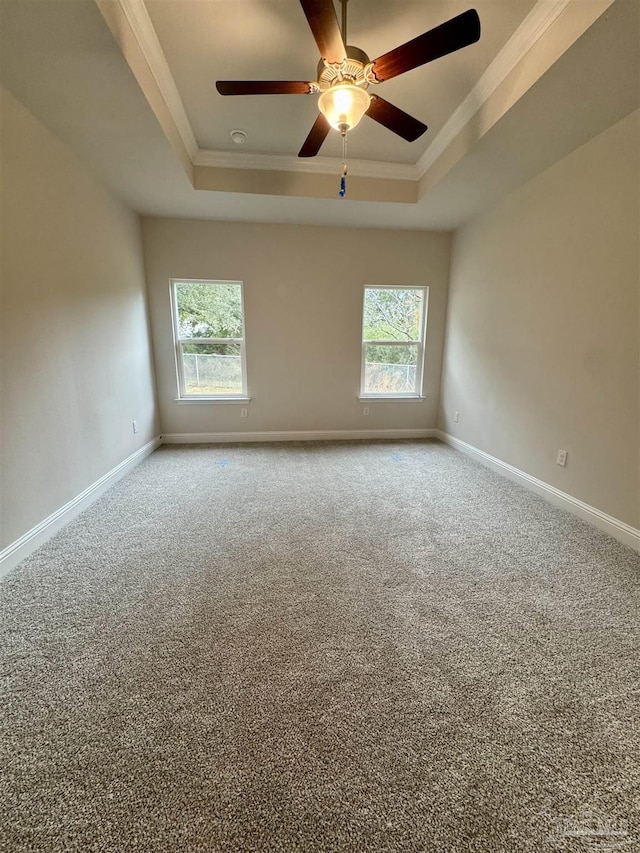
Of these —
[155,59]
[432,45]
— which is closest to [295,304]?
[155,59]

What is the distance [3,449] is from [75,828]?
1.76 metres

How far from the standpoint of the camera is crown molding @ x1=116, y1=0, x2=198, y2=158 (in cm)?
165

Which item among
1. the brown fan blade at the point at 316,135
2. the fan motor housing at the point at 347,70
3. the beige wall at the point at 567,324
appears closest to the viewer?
the fan motor housing at the point at 347,70

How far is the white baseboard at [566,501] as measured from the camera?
6.88ft

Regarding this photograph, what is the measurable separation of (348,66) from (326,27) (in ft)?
0.77

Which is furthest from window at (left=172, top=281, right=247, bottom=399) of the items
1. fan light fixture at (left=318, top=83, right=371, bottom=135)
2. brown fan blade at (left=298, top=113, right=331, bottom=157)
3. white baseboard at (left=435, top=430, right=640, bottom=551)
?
white baseboard at (left=435, top=430, right=640, bottom=551)

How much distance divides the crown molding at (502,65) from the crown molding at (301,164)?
1.24ft

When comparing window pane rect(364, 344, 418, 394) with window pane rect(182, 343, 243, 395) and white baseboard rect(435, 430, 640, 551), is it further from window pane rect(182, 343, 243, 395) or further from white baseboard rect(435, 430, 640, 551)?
window pane rect(182, 343, 243, 395)

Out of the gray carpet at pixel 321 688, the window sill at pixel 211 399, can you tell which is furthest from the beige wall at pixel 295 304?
the gray carpet at pixel 321 688

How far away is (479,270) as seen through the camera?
350 centimetres

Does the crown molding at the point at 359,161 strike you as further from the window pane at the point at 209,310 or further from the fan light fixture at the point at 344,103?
the window pane at the point at 209,310

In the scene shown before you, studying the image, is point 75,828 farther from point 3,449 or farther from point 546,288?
point 546,288

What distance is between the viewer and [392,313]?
419 cm

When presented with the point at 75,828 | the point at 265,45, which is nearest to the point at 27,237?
the point at 265,45
